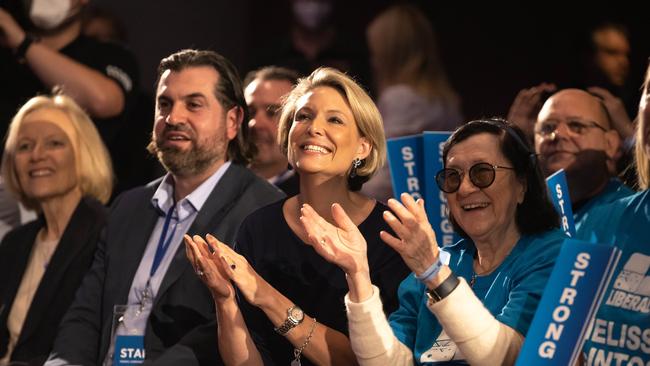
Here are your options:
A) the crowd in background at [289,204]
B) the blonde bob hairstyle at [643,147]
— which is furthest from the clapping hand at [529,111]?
the blonde bob hairstyle at [643,147]

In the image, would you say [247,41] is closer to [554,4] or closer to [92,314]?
[554,4]

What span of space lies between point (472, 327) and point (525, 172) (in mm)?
538

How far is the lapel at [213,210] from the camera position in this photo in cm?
386

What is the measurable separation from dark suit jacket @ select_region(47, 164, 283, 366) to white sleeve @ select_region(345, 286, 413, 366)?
0.79 m

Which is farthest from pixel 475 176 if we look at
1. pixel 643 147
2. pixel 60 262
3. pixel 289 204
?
pixel 60 262

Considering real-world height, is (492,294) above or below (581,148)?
below

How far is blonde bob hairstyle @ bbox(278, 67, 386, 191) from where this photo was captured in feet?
11.5

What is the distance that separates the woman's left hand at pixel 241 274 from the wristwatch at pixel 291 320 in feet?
0.31

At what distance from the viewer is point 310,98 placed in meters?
3.54

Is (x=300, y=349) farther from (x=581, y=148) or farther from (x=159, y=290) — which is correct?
(x=581, y=148)

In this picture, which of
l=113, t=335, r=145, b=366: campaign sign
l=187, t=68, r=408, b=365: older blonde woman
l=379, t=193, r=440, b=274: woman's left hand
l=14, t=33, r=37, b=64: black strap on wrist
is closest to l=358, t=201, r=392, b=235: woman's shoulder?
l=187, t=68, r=408, b=365: older blonde woman

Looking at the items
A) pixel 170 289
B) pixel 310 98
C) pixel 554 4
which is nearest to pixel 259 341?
pixel 170 289

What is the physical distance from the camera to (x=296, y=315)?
321 cm

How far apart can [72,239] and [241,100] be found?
0.89 m
